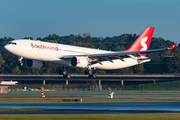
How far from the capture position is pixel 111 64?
2916 inches

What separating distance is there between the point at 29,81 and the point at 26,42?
106m

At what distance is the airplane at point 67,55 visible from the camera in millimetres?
59625

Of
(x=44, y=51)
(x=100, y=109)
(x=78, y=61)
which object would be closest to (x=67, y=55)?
(x=78, y=61)

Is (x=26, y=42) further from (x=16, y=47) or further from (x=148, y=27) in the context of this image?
(x=148, y=27)

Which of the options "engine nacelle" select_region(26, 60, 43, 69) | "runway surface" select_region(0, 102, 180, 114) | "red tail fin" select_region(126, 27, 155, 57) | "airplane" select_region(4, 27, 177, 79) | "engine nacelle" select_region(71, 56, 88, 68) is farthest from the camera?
"red tail fin" select_region(126, 27, 155, 57)

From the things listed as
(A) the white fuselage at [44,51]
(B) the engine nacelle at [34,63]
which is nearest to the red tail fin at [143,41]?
(A) the white fuselage at [44,51]

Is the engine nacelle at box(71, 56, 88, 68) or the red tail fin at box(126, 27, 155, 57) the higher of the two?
the red tail fin at box(126, 27, 155, 57)

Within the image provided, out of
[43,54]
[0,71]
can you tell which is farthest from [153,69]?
[43,54]

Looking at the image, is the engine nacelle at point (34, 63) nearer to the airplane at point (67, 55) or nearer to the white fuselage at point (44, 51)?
the airplane at point (67, 55)

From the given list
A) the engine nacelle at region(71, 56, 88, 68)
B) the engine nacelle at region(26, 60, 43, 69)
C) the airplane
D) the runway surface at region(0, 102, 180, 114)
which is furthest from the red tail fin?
the runway surface at region(0, 102, 180, 114)

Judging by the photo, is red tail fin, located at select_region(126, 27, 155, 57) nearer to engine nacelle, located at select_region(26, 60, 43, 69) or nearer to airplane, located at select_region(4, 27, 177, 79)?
airplane, located at select_region(4, 27, 177, 79)

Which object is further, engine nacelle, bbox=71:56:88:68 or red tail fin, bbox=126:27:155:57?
red tail fin, bbox=126:27:155:57

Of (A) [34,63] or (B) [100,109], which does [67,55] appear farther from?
(B) [100,109]

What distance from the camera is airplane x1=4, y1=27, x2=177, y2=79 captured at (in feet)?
196
